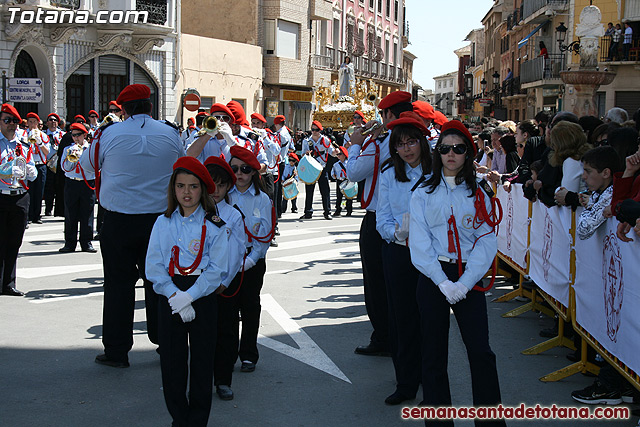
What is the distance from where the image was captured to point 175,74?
109ft

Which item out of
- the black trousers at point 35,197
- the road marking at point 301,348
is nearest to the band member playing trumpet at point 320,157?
the black trousers at point 35,197

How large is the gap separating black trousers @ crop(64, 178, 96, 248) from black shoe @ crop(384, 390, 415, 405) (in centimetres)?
802

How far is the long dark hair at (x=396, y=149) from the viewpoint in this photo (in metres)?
5.97

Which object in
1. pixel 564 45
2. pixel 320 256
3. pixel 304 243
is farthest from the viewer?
pixel 564 45

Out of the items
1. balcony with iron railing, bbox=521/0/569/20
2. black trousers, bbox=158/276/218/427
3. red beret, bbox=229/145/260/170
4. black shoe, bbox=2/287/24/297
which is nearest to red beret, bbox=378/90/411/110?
red beret, bbox=229/145/260/170

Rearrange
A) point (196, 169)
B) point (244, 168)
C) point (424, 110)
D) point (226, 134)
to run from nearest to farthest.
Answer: point (196, 169) < point (244, 168) < point (424, 110) < point (226, 134)

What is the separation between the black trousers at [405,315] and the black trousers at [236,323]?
1.11m

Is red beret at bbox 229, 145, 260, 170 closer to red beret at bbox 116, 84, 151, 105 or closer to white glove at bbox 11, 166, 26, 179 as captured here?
red beret at bbox 116, 84, 151, 105

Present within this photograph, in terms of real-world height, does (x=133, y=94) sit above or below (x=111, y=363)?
above

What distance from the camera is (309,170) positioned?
18234mm

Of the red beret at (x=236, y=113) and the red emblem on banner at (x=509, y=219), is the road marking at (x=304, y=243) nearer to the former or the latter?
the red beret at (x=236, y=113)

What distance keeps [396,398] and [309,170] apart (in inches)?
495

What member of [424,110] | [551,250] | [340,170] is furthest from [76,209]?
[551,250]

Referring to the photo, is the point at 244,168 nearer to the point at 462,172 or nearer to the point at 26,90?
the point at 462,172
